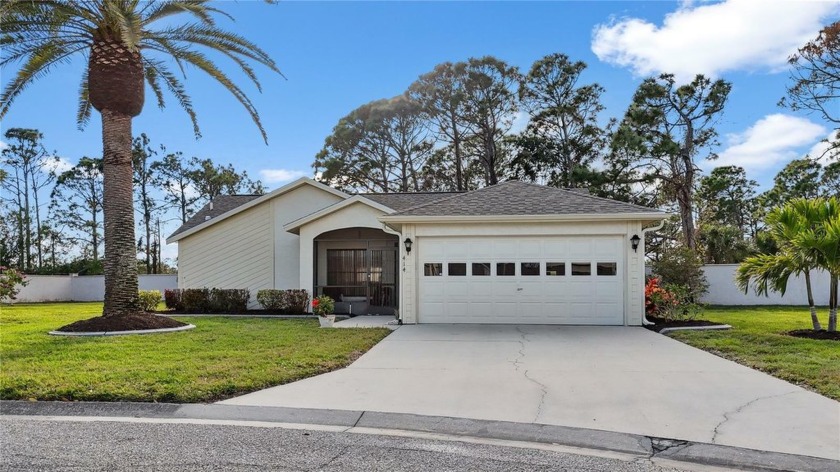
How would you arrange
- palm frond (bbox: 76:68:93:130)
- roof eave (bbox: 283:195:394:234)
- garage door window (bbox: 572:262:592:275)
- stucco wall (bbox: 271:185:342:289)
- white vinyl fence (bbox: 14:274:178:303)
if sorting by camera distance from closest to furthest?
garage door window (bbox: 572:262:592:275), palm frond (bbox: 76:68:93:130), roof eave (bbox: 283:195:394:234), stucco wall (bbox: 271:185:342:289), white vinyl fence (bbox: 14:274:178:303)

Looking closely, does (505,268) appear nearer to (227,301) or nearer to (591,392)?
(591,392)

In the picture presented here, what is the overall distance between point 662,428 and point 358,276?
13.0 m

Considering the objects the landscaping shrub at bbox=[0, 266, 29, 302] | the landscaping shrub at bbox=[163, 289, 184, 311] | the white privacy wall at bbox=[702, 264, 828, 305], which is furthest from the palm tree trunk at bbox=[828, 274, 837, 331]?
the landscaping shrub at bbox=[0, 266, 29, 302]

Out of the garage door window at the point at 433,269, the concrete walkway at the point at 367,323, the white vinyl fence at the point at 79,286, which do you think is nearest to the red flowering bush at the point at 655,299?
the garage door window at the point at 433,269

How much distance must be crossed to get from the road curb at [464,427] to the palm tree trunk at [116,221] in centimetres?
606

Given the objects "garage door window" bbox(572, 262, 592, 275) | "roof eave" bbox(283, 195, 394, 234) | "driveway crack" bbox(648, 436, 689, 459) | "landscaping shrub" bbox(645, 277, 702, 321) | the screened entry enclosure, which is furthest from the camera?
the screened entry enclosure

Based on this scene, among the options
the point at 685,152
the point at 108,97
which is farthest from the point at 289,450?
the point at 685,152

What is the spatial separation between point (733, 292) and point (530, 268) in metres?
11.7

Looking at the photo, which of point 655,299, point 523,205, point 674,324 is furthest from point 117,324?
point 674,324

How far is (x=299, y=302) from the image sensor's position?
1584 centimetres

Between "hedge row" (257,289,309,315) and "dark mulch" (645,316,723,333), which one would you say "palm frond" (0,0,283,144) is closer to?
"hedge row" (257,289,309,315)

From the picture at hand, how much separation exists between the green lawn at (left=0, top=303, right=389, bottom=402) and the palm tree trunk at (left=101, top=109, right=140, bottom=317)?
4.86ft

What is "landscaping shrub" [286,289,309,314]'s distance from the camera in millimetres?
15812

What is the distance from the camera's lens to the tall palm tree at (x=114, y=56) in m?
11.0
